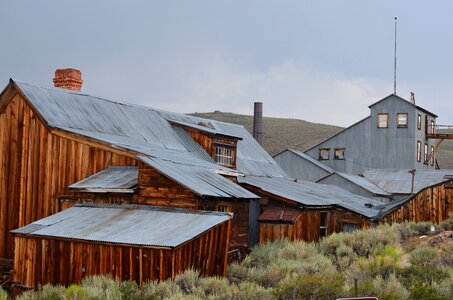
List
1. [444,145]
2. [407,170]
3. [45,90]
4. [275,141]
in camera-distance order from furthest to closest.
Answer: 1. [444,145]
2. [275,141]
3. [407,170]
4. [45,90]

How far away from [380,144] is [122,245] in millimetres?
41335

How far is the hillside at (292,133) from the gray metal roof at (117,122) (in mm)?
67623

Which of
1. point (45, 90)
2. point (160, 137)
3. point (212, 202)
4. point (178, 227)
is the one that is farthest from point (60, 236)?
point (160, 137)

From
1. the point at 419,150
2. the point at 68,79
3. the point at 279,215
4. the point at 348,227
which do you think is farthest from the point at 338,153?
the point at 68,79

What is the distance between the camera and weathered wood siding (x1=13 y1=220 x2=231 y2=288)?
1670 cm

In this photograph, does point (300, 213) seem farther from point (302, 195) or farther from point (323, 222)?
point (323, 222)

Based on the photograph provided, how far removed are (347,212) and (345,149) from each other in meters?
26.9

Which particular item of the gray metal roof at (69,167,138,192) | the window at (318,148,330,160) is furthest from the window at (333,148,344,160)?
the gray metal roof at (69,167,138,192)

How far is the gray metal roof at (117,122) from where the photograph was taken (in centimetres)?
2406

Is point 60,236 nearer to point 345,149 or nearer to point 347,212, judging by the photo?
point 347,212

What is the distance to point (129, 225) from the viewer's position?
18516 millimetres

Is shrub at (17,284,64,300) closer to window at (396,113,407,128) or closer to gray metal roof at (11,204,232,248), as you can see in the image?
gray metal roof at (11,204,232,248)

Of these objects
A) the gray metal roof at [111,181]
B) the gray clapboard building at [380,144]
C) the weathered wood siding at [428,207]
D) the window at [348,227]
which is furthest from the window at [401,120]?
the gray metal roof at [111,181]

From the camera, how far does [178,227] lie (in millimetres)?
18062
